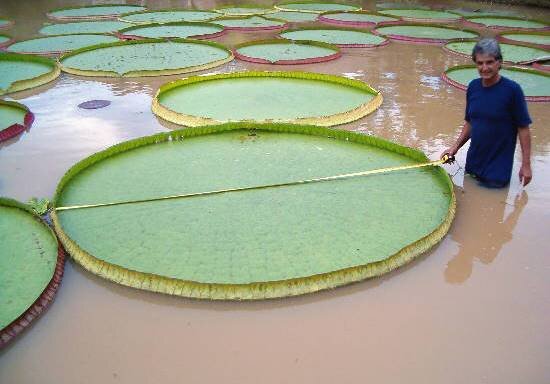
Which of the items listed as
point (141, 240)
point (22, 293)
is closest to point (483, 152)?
point (141, 240)

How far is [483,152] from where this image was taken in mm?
2990

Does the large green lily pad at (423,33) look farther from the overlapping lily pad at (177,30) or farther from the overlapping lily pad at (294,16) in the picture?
the overlapping lily pad at (177,30)

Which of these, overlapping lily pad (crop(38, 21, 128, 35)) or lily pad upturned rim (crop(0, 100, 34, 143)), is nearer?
lily pad upturned rim (crop(0, 100, 34, 143))

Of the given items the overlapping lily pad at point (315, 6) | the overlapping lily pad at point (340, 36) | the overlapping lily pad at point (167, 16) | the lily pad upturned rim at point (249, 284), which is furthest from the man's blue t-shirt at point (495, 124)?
the overlapping lily pad at point (315, 6)

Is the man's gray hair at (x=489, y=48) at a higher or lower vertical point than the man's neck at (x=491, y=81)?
higher

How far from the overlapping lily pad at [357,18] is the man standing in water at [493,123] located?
5.87 meters

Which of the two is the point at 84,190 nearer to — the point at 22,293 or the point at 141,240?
the point at 141,240

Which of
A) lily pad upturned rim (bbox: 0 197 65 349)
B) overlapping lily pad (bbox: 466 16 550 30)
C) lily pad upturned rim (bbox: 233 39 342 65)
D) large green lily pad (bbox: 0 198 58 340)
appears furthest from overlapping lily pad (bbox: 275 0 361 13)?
lily pad upturned rim (bbox: 0 197 65 349)

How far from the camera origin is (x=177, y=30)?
25.6ft

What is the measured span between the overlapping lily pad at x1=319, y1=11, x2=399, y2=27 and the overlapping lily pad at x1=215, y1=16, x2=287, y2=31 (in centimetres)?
96

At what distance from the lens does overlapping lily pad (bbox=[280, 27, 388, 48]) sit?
6.96 metres

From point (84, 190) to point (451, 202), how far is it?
2213 millimetres

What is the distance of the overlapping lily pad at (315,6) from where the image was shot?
985 cm

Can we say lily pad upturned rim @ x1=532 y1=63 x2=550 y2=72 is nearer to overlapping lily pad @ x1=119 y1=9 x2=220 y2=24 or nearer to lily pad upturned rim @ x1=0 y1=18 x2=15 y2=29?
overlapping lily pad @ x1=119 y1=9 x2=220 y2=24
